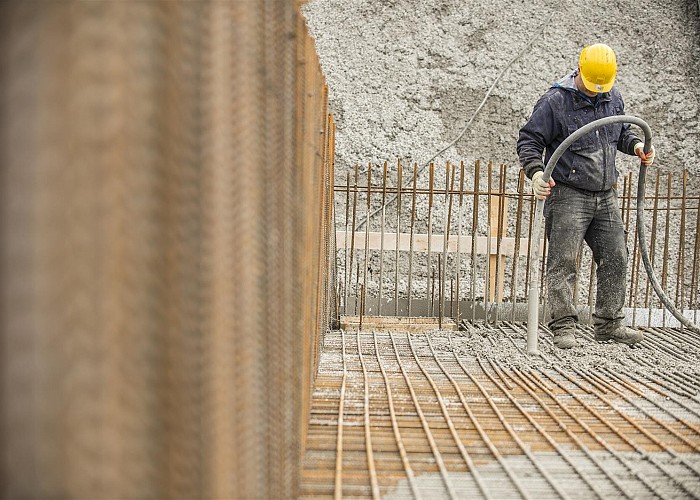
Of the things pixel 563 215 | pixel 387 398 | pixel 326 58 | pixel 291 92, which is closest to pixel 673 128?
pixel 326 58

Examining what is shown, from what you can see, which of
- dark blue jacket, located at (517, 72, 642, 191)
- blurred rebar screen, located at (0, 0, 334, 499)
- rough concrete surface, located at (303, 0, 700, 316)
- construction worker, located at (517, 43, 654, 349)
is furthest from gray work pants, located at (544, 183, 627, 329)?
rough concrete surface, located at (303, 0, 700, 316)

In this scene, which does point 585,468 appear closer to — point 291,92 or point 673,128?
point 291,92

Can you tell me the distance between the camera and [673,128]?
411 inches

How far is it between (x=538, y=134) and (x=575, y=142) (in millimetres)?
244

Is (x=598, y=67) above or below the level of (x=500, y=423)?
above

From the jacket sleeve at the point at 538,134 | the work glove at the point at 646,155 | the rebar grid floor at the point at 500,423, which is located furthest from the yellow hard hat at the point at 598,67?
the rebar grid floor at the point at 500,423

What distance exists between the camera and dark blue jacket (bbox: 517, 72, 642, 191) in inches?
185

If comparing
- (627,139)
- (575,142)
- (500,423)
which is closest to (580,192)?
(575,142)

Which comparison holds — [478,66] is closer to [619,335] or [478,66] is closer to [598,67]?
[598,67]

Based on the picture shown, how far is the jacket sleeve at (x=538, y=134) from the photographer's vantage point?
4.77 meters

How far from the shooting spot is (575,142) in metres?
4.71

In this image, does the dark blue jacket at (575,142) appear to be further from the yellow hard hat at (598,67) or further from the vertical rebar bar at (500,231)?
A: the vertical rebar bar at (500,231)

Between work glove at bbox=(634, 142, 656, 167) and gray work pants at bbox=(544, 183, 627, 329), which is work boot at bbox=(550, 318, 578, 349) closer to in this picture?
gray work pants at bbox=(544, 183, 627, 329)

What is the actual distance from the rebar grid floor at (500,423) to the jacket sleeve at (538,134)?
1227 millimetres
